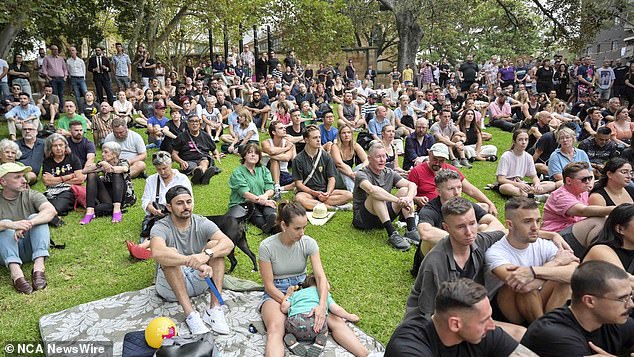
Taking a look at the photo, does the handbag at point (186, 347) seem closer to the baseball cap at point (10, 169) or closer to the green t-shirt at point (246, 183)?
the baseball cap at point (10, 169)

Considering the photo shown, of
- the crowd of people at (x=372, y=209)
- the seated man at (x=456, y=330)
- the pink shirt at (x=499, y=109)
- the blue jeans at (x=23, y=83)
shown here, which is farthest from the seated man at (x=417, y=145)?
the blue jeans at (x=23, y=83)

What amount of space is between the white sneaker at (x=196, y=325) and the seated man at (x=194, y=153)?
4982mm

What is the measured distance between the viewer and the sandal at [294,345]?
3744 mm

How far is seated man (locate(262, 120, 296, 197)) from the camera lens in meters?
8.10

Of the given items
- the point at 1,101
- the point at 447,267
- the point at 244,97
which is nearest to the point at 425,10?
the point at 244,97

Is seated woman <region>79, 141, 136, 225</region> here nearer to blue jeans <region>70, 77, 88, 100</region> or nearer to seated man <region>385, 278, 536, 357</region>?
seated man <region>385, 278, 536, 357</region>

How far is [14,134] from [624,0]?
17.8 meters

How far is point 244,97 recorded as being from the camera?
1648cm

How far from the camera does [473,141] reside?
1104 cm

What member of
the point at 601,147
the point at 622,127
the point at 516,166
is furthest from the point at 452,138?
the point at 622,127

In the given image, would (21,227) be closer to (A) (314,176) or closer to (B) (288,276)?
(B) (288,276)

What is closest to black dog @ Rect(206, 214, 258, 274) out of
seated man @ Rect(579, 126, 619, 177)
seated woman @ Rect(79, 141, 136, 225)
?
seated woman @ Rect(79, 141, 136, 225)

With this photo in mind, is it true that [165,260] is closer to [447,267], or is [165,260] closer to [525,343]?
[447,267]

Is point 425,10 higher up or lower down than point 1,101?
higher up
